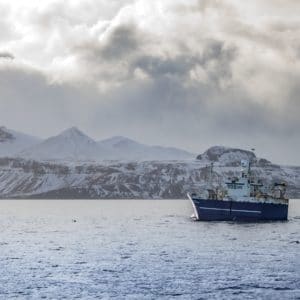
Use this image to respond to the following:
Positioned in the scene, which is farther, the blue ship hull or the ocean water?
the blue ship hull

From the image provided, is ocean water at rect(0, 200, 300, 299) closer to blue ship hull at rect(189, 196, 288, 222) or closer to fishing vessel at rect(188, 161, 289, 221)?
blue ship hull at rect(189, 196, 288, 222)

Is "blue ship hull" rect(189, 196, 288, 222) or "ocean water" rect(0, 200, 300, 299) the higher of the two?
"blue ship hull" rect(189, 196, 288, 222)

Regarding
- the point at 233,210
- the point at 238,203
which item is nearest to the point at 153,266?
the point at 233,210

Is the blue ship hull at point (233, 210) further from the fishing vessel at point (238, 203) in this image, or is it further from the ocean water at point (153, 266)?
the ocean water at point (153, 266)

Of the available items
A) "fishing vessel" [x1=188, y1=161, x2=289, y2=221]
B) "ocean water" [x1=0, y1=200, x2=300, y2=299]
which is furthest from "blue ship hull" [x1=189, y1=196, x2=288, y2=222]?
"ocean water" [x1=0, y1=200, x2=300, y2=299]

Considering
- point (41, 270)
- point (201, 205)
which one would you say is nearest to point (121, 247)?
point (41, 270)

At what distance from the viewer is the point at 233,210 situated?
162m

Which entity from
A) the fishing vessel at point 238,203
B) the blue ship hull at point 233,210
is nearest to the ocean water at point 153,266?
the blue ship hull at point 233,210

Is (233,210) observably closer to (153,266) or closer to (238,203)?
(238,203)

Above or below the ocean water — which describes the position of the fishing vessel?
above

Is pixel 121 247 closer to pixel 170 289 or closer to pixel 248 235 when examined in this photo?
pixel 248 235

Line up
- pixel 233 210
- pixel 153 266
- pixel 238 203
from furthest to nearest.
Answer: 1. pixel 233 210
2. pixel 238 203
3. pixel 153 266

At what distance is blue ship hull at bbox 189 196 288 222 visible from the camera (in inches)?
6388

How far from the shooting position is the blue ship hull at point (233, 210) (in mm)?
162250
